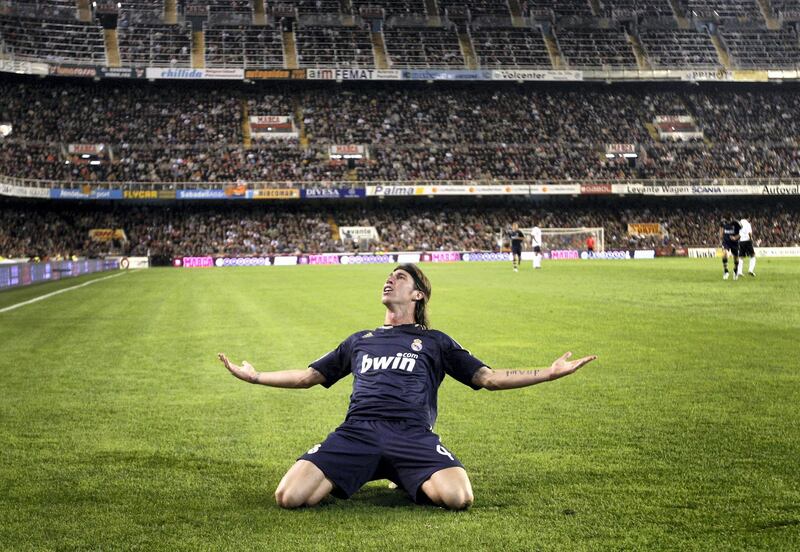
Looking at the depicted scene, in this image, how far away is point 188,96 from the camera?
7294 cm

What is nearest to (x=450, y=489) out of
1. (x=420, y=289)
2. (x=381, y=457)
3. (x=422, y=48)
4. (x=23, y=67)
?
(x=381, y=457)

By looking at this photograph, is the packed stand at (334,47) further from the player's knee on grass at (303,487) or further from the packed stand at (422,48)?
the player's knee on grass at (303,487)

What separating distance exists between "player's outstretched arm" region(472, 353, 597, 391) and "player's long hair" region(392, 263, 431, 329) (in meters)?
0.57

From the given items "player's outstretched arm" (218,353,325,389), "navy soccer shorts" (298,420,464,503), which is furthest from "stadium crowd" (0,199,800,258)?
"navy soccer shorts" (298,420,464,503)

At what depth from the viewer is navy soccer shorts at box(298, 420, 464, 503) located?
5535mm

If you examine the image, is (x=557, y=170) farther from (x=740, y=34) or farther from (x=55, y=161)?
(x=55, y=161)

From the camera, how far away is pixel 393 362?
19.8 feet

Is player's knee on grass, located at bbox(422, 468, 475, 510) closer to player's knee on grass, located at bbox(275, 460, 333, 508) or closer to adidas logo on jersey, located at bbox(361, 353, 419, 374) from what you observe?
player's knee on grass, located at bbox(275, 460, 333, 508)

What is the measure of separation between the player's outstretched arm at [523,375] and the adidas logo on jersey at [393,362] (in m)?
0.43

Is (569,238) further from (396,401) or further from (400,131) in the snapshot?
(396,401)

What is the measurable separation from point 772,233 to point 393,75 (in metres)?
32.5

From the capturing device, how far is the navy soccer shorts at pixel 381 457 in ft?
18.2

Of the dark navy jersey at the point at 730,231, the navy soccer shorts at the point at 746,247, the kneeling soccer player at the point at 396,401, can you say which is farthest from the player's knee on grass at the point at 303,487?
the navy soccer shorts at the point at 746,247

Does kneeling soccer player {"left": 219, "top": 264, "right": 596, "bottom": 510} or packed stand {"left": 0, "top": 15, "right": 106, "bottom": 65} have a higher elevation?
packed stand {"left": 0, "top": 15, "right": 106, "bottom": 65}
